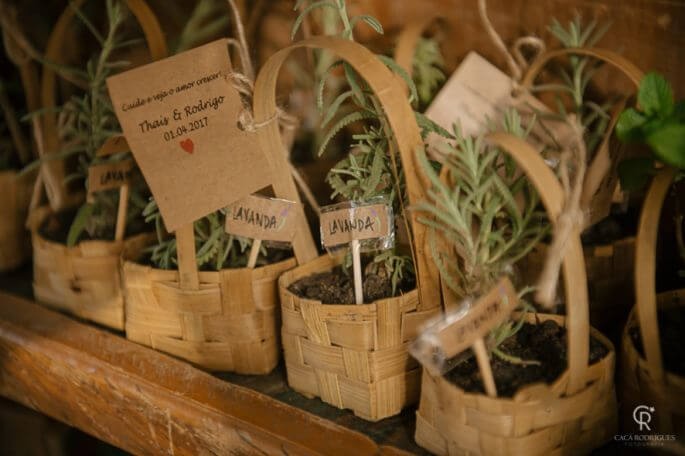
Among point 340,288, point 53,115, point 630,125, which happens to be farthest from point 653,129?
point 53,115

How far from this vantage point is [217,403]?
106 centimetres

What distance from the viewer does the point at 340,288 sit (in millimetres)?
1094

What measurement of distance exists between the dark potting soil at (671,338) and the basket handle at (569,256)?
0.13 m

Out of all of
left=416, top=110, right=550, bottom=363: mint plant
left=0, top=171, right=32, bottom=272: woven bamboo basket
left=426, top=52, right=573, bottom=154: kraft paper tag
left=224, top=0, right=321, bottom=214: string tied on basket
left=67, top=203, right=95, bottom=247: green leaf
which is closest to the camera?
left=416, top=110, right=550, bottom=363: mint plant

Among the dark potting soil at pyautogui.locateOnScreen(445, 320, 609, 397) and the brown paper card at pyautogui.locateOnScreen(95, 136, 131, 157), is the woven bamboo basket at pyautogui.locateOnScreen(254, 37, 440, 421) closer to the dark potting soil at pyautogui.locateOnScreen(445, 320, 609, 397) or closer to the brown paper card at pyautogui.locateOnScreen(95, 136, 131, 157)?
the dark potting soil at pyautogui.locateOnScreen(445, 320, 609, 397)

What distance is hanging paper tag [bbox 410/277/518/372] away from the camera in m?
0.79

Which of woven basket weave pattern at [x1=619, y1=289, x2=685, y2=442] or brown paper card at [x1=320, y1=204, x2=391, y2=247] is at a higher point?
brown paper card at [x1=320, y1=204, x2=391, y2=247]

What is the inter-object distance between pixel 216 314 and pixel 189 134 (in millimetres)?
302

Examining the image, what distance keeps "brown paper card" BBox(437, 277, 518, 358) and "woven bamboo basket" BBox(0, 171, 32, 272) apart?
4.07 ft

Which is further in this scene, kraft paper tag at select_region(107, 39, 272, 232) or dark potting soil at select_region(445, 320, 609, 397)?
kraft paper tag at select_region(107, 39, 272, 232)

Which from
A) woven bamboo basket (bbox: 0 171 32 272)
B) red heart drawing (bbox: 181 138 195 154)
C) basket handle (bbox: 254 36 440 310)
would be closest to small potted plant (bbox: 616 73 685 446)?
basket handle (bbox: 254 36 440 310)

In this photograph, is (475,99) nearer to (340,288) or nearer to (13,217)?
(340,288)

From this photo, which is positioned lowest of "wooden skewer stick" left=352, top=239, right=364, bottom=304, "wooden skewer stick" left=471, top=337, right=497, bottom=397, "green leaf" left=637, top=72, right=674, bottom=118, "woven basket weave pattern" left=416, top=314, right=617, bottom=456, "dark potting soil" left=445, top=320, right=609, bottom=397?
"woven basket weave pattern" left=416, top=314, right=617, bottom=456

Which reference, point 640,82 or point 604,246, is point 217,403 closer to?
point 604,246
